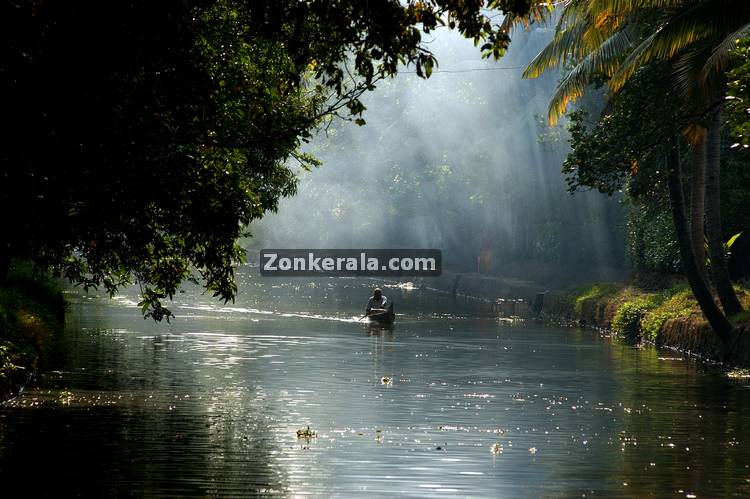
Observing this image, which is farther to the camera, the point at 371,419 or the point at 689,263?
the point at 689,263

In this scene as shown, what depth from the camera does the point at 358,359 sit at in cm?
3488

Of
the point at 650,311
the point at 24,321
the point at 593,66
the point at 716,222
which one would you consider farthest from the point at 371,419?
the point at 650,311

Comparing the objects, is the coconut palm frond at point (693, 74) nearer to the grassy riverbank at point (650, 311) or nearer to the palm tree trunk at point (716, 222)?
the palm tree trunk at point (716, 222)

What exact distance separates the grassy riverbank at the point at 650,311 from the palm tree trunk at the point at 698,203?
195cm

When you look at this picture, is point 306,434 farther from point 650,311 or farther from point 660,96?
point 650,311

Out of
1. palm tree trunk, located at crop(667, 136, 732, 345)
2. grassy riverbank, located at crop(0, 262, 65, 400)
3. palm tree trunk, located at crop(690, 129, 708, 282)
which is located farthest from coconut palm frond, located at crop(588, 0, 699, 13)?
grassy riverbank, located at crop(0, 262, 65, 400)

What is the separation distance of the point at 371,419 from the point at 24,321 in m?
10.5

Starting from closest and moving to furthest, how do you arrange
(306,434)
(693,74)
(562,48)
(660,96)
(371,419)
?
(306,434), (371,419), (693,74), (660,96), (562,48)

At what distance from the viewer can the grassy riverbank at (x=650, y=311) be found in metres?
36.0

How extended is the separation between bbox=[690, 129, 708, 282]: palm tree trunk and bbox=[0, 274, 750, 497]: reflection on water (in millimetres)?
2914

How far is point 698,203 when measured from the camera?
34.3 m

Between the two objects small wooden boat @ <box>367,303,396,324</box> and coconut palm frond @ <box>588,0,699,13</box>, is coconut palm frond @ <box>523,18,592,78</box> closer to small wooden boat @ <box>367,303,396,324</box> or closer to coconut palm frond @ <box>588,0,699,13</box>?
coconut palm frond @ <box>588,0,699,13</box>

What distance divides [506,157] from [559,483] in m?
61.8

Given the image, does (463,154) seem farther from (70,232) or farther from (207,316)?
(70,232)
